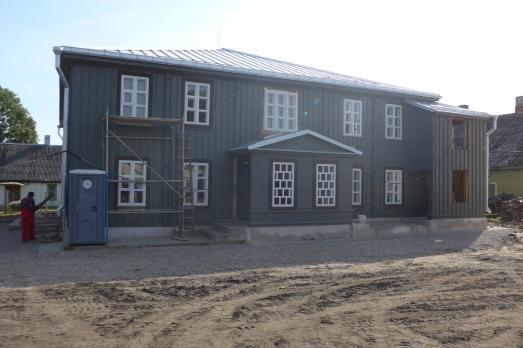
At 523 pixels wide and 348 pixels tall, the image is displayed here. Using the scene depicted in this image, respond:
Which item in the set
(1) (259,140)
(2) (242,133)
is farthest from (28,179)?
(1) (259,140)

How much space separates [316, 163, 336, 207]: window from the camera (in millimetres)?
16688

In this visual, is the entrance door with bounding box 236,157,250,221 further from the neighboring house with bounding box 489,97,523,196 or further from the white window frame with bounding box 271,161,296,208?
the neighboring house with bounding box 489,97,523,196

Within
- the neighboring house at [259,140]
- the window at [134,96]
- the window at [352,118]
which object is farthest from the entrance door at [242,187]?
the window at [352,118]

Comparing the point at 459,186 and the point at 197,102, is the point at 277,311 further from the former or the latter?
the point at 459,186

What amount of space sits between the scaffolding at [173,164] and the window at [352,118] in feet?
20.8

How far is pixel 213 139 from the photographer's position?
16688 mm

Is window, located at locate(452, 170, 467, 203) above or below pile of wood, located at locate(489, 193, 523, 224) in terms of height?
above

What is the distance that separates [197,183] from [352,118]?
6645 millimetres

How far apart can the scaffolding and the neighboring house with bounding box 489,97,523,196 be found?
21177 mm

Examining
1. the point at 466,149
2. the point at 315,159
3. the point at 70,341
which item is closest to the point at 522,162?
the point at 466,149

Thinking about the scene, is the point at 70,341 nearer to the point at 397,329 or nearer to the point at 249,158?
the point at 397,329

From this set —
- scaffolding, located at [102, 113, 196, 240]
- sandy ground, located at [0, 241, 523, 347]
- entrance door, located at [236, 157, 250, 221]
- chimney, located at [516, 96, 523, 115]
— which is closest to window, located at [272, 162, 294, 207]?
entrance door, located at [236, 157, 250, 221]

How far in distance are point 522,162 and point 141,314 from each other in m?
27.6

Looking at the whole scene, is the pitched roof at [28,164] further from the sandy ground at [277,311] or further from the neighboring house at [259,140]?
the sandy ground at [277,311]
